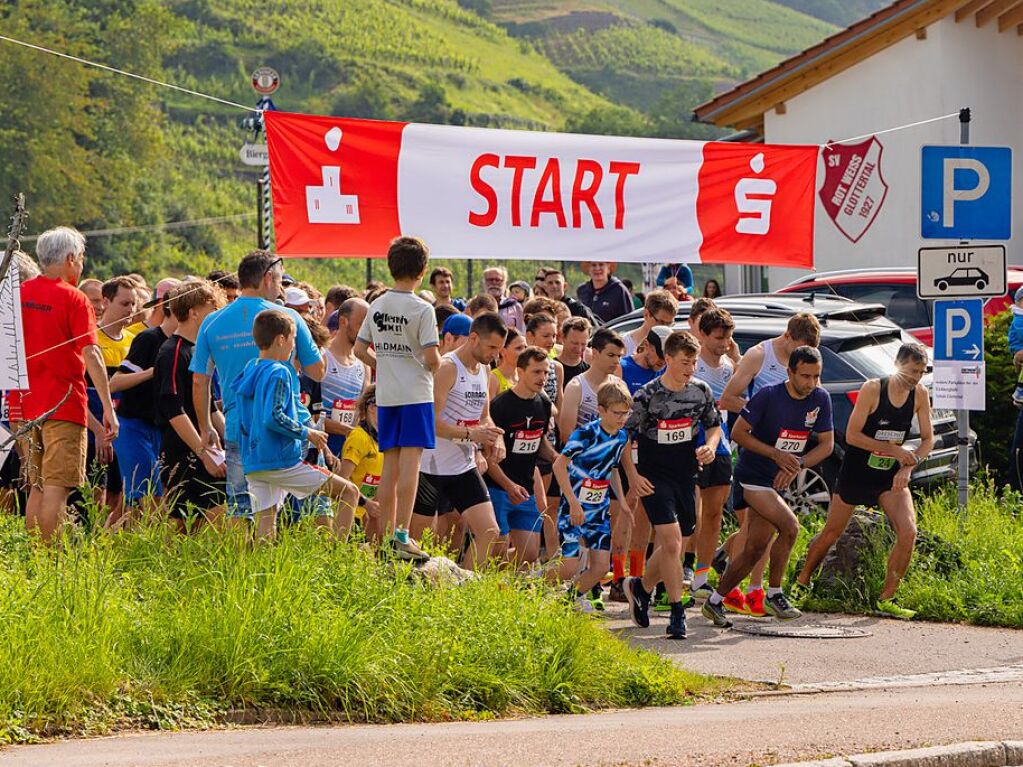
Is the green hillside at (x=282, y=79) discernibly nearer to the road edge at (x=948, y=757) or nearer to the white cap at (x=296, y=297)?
the white cap at (x=296, y=297)

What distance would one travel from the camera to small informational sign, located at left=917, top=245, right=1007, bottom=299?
12.0 metres

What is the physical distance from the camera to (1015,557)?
1141cm

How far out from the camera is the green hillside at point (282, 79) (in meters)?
71.2

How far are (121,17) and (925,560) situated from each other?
80090 mm

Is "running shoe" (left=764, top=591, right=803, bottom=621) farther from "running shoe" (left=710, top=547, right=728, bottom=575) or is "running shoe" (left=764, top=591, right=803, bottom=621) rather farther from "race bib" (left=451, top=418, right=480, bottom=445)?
"race bib" (left=451, top=418, right=480, bottom=445)

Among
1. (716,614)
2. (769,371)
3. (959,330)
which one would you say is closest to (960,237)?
(959,330)

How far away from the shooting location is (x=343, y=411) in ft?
34.6

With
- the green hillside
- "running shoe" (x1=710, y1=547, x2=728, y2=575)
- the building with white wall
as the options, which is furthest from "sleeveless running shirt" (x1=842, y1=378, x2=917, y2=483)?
the green hillside

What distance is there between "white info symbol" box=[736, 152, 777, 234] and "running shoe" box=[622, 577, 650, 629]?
3.93m

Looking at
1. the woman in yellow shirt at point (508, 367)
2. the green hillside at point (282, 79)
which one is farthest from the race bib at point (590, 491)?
the green hillside at point (282, 79)

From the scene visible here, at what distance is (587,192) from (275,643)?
6.10 metres

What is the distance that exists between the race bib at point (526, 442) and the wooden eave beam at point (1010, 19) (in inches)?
676

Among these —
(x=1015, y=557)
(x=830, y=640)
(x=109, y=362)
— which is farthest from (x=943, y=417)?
(x=109, y=362)

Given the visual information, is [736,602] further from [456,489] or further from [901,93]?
[901,93]
